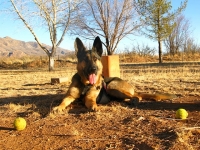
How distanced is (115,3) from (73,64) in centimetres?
952

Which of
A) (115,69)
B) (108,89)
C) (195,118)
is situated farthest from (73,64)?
(195,118)

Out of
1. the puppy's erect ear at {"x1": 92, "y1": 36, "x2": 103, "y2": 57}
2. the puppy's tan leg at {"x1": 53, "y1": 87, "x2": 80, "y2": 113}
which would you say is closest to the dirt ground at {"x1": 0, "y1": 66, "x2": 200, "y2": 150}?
the puppy's tan leg at {"x1": 53, "y1": 87, "x2": 80, "y2": 113}

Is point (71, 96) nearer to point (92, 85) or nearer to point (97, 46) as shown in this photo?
point (92, 85)

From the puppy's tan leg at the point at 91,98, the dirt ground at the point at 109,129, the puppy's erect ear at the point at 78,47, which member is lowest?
the dirt ground at the point at 109,129

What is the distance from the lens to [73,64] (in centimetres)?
3394

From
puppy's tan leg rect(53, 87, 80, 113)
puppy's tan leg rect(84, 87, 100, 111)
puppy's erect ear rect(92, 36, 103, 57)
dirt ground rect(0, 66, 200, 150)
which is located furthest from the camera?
puppy's erect ear rect(92, 36, 103, 57)

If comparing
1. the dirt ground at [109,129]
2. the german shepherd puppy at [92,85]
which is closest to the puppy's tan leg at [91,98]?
the german shepherd puppy at [92,85]

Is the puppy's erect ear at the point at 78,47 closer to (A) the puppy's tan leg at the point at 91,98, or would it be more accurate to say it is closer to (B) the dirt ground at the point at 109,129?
(A) the puppy's tan leg at the point at 91,98

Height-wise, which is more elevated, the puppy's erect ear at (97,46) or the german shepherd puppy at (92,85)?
the puppy's erect ear at (97,46)

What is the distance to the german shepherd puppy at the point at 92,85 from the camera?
5.82 metres

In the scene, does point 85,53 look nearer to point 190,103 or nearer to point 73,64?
point 190,103

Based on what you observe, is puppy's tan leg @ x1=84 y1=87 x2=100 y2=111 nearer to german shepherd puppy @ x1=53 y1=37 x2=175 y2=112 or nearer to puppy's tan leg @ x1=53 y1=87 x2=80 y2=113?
german shepherd puppy @ x1=53 y1=37 x2=175 y2=112

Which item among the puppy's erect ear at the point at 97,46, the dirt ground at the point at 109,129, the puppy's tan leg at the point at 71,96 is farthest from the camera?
the puppy's erect ear at the point at 97,46

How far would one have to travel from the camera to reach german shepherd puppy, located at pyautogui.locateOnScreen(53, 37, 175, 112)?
19.1 feet
